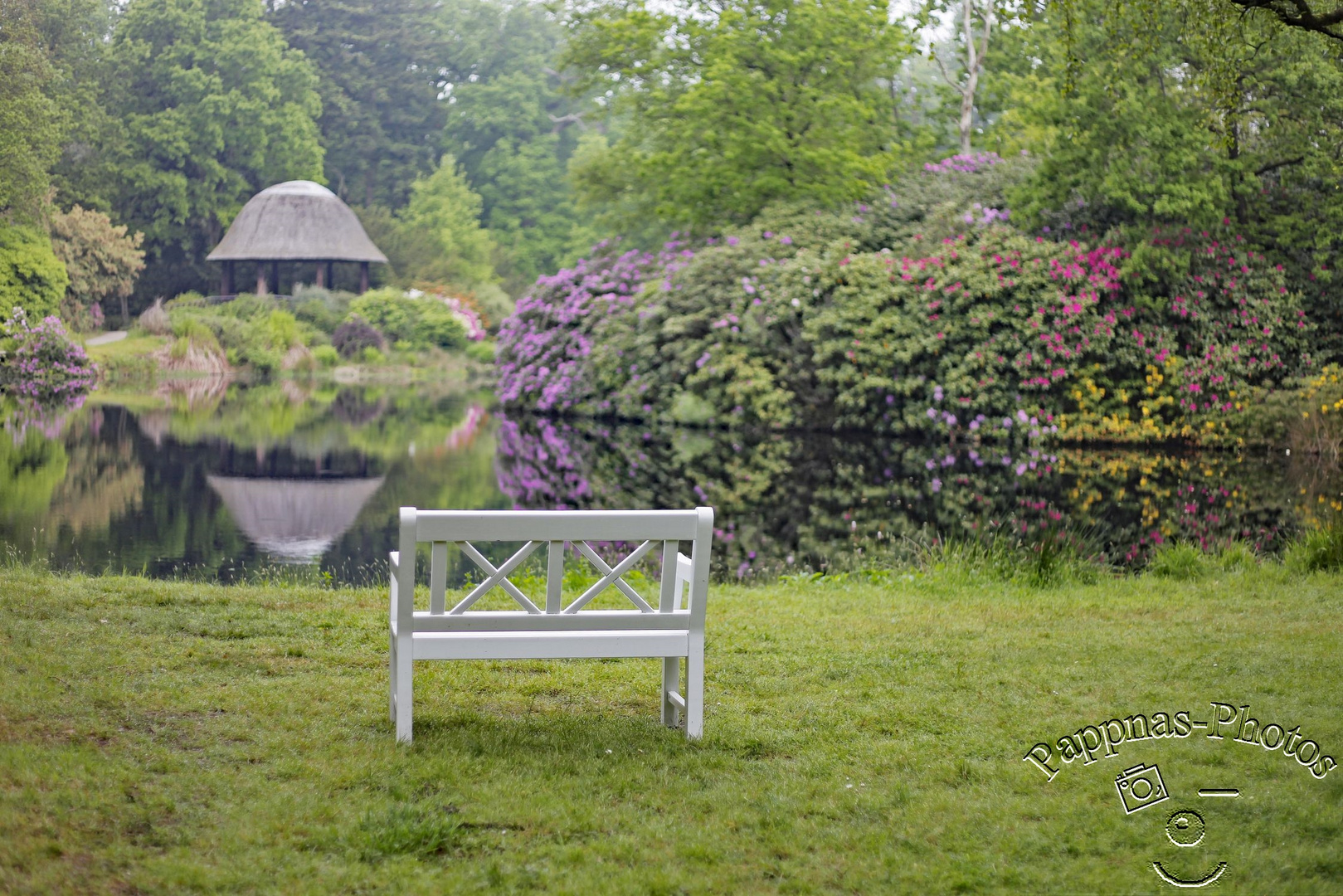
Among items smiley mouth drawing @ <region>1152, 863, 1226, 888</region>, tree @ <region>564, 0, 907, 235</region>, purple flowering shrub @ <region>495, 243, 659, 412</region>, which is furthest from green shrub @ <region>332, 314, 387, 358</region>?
smiley mouth drawing @ <region>1152, 863, 1226, 888</region>

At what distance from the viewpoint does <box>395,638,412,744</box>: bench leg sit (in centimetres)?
373

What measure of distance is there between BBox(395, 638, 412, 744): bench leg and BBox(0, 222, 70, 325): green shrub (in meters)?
31.2

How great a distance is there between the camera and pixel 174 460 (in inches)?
582

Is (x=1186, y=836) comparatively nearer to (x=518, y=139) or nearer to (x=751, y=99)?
(x=751, y=99)

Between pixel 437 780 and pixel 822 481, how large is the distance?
35.8 ft

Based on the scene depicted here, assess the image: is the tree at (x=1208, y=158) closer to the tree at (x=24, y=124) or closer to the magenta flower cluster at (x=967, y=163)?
the magenta flower cluster at (x=967, y=163)

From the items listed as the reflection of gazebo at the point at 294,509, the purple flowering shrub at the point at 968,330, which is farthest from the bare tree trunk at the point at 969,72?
the reflection of gazebo at the point at 294,509

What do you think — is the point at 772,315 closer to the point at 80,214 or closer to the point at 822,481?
the point at 822,481

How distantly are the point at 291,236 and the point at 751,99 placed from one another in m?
20.9

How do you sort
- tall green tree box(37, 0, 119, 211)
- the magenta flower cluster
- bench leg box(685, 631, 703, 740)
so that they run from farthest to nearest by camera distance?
tall green tree box(37, 0, 119, 211), the magenta flower cluster, bench leg box(685, 631, 703, 740)

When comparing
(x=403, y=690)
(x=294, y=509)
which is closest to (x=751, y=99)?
(x=294, y=509)

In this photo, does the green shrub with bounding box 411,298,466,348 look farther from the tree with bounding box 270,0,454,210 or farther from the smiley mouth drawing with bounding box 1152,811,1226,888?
the smiley mouth drawing with bounding box 1152,811,1226,888

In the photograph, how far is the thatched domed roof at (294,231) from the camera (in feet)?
128

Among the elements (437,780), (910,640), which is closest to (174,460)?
(910,640)
